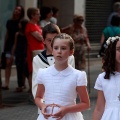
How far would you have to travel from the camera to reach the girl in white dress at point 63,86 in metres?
4.33

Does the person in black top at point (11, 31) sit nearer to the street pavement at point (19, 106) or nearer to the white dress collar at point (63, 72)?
the street pavement at point (19, 106)

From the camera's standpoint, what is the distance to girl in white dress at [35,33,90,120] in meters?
4.33

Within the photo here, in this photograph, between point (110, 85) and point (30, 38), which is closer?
point (110, 85)

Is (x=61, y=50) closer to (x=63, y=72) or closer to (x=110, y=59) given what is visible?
(x=63, y=72)

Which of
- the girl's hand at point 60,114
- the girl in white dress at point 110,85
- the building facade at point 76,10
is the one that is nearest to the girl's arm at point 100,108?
the girl in white dress at point 110,85

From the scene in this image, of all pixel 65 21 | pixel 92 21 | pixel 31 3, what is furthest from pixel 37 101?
pixel 92 21

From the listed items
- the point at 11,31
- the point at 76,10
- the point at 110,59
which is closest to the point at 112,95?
the point at 110,59

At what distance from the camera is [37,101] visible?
4539mm

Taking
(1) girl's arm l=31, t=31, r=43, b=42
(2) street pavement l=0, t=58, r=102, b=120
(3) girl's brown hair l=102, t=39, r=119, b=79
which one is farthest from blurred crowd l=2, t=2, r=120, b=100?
(3) girl's brown hair l=102, t=39, r=119, b=79

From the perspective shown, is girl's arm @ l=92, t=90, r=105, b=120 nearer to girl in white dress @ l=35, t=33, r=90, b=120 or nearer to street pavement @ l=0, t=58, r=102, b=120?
girl in white dress @ l=35, t=33, r=90, b=120

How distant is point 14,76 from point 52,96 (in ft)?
31.3

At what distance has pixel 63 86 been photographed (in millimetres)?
4379

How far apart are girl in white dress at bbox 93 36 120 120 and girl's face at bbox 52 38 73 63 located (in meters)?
0.33

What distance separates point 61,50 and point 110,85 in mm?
493
